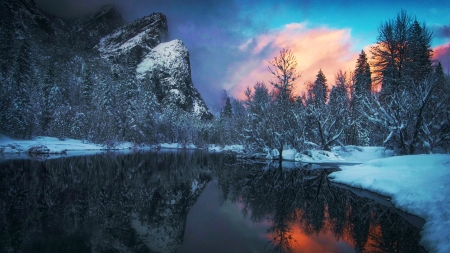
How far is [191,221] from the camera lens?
684cm

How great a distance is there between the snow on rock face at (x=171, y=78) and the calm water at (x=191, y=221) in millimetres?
162891

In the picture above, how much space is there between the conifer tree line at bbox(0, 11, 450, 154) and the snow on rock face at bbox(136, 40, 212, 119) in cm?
10475

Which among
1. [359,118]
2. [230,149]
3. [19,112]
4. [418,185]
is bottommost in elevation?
[418,185]

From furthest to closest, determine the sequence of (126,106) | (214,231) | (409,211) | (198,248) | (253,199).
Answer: (126,106) → (253,199) → (409,211) → (214,231) → (198,248)

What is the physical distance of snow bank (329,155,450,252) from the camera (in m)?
5.06

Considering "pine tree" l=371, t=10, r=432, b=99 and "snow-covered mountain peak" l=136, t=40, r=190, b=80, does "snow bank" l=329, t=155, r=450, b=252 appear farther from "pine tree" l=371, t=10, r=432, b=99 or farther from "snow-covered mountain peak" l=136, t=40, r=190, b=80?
"snow-covered mountain peak" l=136, t=40, r=190, b=80

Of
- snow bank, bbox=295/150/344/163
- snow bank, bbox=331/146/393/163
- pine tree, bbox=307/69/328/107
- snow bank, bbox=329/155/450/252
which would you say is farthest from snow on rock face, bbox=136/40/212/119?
snow bank, bbox=329/155/450/252

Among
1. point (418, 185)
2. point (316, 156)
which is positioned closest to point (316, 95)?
point (316, 156)

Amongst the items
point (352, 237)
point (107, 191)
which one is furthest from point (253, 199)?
point (107, 191)

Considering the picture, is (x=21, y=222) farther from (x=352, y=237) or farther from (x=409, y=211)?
(x=409, y=211)

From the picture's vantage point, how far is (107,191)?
32.4 ft

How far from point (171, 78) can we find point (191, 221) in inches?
7216

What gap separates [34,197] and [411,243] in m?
12.2

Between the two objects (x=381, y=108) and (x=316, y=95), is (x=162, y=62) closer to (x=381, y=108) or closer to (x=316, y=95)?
(x=316, y=95)
